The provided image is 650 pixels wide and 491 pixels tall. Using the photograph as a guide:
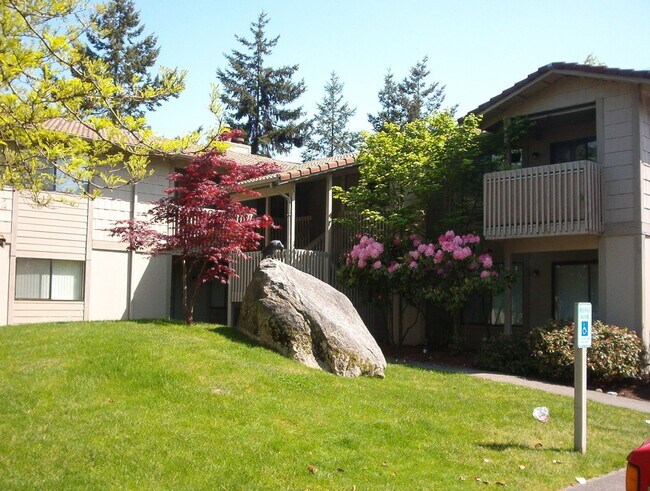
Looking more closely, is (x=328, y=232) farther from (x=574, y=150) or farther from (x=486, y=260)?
(x=574, y=150)

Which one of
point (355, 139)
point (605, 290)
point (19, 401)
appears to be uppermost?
point (355, 139)

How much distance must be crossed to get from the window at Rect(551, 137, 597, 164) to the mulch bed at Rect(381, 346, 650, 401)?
544 cm

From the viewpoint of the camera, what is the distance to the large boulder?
1150 centimetres

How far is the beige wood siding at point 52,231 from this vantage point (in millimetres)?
18891

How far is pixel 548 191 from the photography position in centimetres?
1518

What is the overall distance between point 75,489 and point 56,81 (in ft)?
13.5

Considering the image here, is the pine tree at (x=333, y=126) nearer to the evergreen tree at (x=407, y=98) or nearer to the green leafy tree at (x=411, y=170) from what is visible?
the evergreen tree at (x=407, y=98)

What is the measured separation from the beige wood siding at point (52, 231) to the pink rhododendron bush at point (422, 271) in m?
7.60

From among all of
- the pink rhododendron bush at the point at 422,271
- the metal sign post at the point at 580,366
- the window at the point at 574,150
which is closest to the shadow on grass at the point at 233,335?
the pink rhododendron bush at the point at 422,271

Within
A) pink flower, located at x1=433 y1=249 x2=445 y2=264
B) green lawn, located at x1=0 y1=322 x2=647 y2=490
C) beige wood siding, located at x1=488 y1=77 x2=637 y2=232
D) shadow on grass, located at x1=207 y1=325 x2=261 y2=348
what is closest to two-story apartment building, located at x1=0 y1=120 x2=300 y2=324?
shadow on grass, located at x1=207 y1=325 x2=261 y2=348

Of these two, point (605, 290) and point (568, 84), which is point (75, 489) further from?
point (568, 84)

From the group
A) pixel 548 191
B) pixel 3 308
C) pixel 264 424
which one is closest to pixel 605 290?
pixel 548 191

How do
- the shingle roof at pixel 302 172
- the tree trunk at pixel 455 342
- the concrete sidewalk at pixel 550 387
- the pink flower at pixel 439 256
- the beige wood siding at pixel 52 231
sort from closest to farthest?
the concrete sidewalk at pixel 550 387 < the pink flower at pixel 439 256 < the tree trunk at pixel 455 342 < the shingle roof at pixel 302 172 < the beige wood siding at pixel 52 231

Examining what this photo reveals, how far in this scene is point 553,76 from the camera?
1598 centimetres
